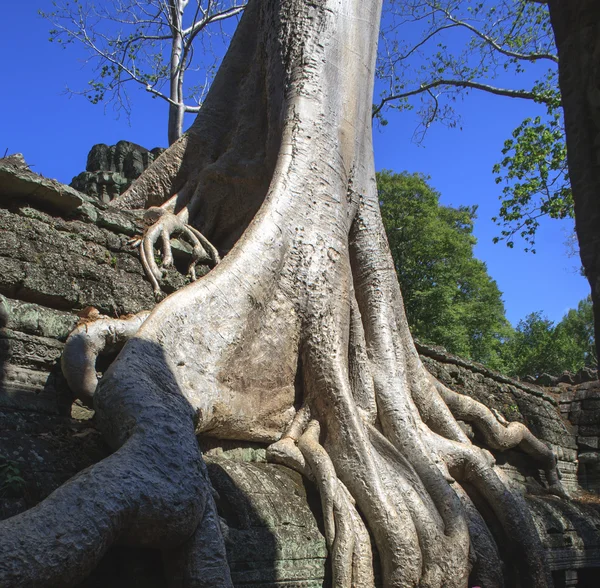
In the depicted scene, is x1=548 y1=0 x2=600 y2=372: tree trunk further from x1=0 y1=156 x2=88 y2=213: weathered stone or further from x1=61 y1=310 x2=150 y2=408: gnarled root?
x1=0 y1=156 x2=88 y2=213: weathered stone

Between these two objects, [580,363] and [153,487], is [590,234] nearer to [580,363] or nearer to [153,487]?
[153,487]

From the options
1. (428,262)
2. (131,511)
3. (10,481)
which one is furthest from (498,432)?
(428,262)

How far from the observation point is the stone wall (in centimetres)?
244

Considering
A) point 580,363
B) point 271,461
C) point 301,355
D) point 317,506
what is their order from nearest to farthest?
point 317,506 → point 271,461 → point 301,355 → point 580,363

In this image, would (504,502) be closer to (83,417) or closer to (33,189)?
(83,417)

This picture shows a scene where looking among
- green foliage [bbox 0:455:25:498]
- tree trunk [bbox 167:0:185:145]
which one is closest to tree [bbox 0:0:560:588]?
green foliage [bbox 0:455:25:498]

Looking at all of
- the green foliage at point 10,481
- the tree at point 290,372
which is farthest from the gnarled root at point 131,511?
the green foliage at point 10,481

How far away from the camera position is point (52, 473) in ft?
7.89

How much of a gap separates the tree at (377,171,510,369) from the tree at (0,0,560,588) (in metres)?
12.1

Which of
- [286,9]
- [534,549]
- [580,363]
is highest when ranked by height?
[580,363]

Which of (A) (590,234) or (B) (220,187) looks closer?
(A) (590,234)

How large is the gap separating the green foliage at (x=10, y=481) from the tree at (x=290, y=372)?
345 mm

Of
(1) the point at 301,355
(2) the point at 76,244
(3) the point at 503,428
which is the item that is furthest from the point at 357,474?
(3) the point at 503,428

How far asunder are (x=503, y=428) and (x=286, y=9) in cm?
363
